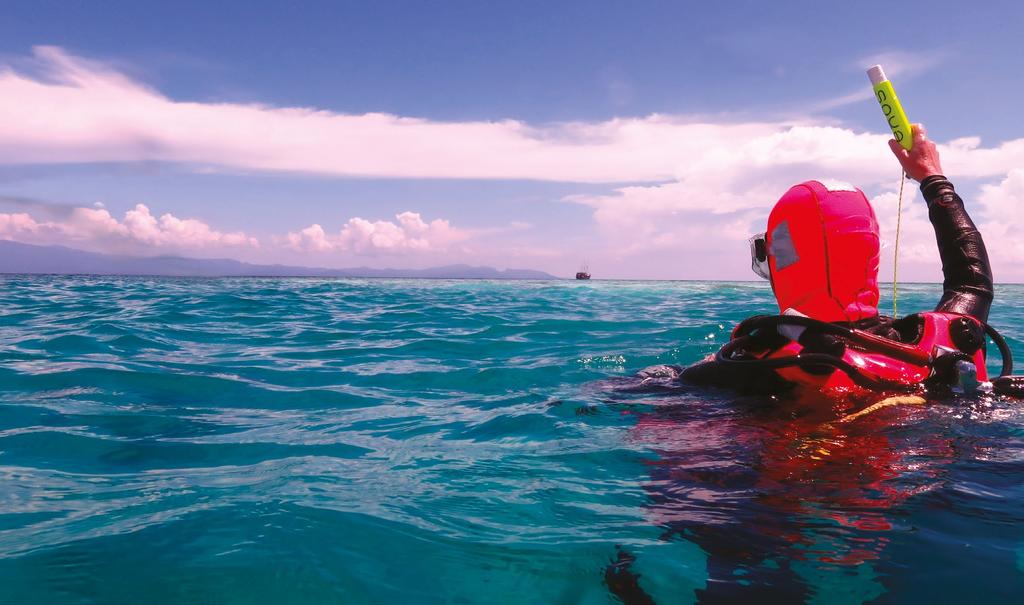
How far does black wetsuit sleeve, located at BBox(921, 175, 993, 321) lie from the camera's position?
164 inches

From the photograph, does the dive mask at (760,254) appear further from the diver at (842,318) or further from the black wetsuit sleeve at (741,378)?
the black wetsuit sleeve at (741,378)

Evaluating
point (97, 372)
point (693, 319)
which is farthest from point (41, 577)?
point (693, 319)

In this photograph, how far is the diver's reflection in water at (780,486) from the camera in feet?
7.75

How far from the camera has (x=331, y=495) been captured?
3.28 meters

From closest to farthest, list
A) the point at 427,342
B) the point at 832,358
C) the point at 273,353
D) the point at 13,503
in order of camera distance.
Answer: the point at 13,503, the point at 832,358, the point at 273,353, the point at 427,342

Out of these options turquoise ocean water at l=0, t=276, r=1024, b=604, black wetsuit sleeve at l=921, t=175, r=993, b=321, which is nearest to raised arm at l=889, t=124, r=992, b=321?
black wetsuit sleeve at l=921, t=175, r=993, b=321

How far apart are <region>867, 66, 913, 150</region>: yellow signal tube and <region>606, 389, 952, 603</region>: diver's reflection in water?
2257 mm

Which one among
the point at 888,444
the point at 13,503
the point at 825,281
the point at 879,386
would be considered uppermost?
→ the point at 825,281

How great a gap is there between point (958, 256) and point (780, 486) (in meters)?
2.61

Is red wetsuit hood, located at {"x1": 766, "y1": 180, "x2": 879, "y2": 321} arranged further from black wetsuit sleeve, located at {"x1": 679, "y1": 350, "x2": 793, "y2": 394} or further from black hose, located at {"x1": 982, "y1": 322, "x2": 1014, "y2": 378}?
black hose, located at {"x1": 982, "y1": 322, "x2": 1014, "y2": 378}

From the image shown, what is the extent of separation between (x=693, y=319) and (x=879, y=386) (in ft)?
36.5

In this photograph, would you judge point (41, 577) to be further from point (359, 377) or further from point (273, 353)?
point (273, 353)

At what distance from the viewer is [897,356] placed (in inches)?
145

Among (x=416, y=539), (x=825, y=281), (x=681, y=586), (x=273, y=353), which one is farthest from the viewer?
(x=273, y=353)
